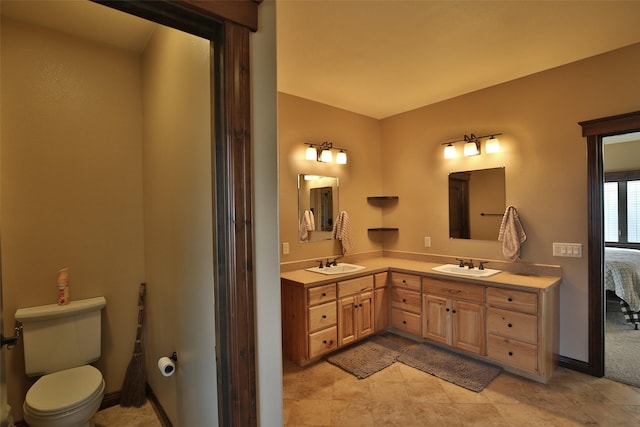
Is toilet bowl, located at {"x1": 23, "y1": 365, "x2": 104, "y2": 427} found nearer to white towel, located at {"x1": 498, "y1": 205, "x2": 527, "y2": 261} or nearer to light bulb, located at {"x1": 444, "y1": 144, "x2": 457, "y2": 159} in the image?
white towel, located at {"x1": 498, "y1": 205, "x2": 527, "y2": 261}

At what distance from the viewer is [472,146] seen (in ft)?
11.1

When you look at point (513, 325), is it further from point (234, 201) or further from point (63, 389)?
point (63, 389)

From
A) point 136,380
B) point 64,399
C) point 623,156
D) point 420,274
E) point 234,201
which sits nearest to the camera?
point 234,201

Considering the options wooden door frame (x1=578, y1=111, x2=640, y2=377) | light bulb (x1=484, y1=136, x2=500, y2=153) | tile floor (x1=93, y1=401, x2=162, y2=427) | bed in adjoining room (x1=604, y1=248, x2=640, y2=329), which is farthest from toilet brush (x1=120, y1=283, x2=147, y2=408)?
bed in adjoining room (x1=604, y1=248, x2=640, y2=329)

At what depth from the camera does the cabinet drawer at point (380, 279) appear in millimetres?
3509

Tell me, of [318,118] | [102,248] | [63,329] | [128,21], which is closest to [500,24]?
[318,118]

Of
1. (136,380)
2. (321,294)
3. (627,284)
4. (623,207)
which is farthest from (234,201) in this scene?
(623,207)

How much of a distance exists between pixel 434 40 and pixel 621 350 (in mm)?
3550

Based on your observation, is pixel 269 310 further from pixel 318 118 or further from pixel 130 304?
pixel 318 118

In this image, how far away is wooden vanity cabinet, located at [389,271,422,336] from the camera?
3393mm

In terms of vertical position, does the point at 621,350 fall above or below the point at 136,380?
below

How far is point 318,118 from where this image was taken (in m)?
3.68

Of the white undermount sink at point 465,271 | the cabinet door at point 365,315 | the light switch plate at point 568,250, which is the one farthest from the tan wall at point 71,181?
the light switch plate at point 568,250

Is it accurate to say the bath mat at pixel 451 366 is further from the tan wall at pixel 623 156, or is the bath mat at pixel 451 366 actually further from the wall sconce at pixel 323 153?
the tan wall at pixel 623 156
